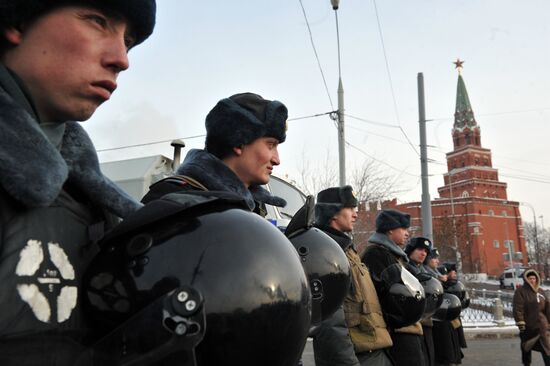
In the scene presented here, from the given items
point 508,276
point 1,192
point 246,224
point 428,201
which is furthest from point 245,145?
point 508,276

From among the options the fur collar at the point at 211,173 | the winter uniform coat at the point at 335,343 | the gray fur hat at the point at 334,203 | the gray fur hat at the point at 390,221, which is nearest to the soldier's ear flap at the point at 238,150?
the fur collar at the point at 211,173

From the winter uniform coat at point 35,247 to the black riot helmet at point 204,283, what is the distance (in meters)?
0.05

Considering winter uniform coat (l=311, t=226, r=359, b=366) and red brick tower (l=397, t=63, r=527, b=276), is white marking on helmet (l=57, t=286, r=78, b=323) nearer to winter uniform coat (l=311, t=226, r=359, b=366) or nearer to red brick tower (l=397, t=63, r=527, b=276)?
winter uniform coat (l=311, t=226, r=359, b=366)

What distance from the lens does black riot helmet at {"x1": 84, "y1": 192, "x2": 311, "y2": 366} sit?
3.04 ft

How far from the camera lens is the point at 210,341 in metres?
0.93

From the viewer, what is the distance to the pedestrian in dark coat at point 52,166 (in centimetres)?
86

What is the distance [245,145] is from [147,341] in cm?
175

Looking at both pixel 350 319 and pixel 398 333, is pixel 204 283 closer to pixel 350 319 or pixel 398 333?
pixel 350 319

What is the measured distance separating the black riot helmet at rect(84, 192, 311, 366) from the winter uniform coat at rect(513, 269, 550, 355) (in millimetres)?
9356

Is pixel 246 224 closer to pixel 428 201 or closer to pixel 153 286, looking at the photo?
A: pixel 153 286

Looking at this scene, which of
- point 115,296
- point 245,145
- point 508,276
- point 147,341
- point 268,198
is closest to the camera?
point 147,341

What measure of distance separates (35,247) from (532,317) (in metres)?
9.87

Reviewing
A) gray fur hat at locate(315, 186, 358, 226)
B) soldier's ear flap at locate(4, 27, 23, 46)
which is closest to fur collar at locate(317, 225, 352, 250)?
gray fur hat at locate(315, 186, 358, 226)

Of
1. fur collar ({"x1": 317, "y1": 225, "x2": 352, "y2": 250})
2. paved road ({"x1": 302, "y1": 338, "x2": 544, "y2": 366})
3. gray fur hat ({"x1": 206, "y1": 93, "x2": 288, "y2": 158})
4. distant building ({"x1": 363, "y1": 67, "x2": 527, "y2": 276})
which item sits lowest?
paved road ({"x1": 302, "y1": 338, "x2": 544, "y2": 366})
